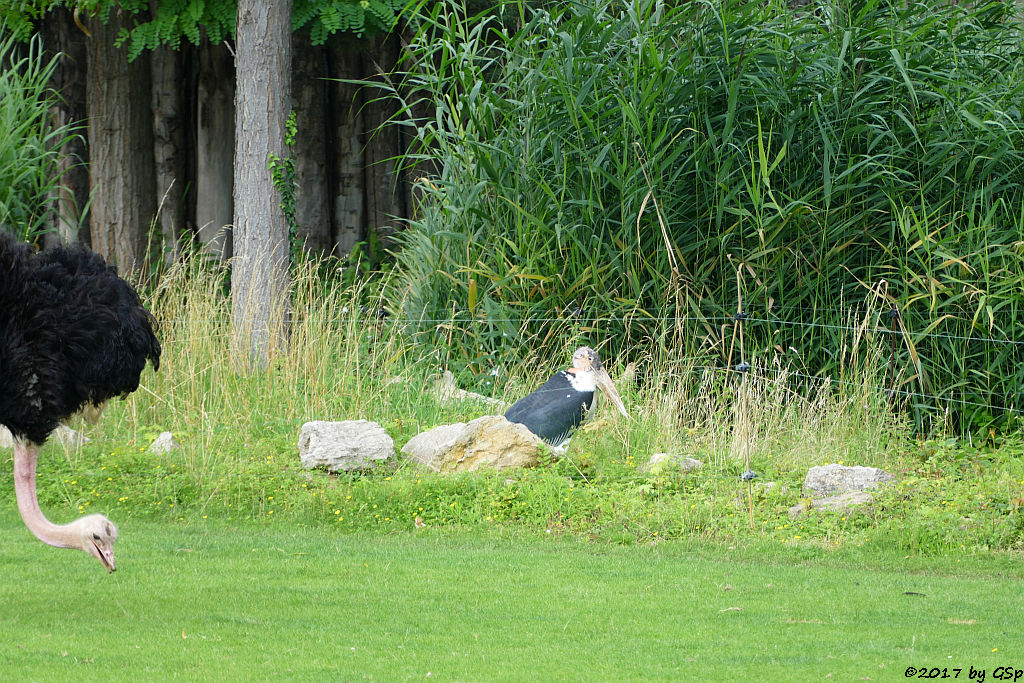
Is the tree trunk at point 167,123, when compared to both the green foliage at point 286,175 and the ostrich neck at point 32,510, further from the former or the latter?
the ostrich neck at point 32,510

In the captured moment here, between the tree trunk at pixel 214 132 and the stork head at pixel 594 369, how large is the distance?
7034 millimetres

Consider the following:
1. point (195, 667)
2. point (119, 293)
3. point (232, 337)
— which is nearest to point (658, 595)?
point (195, 667)

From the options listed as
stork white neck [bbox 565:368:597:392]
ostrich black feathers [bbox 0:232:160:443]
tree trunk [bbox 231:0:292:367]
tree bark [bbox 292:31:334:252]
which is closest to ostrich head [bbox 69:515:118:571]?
ostrich black feathers [bbox 0:232:160:443]

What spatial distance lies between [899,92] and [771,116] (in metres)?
1.02

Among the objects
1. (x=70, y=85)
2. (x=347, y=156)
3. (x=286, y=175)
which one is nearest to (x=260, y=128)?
(x=286, y=175)

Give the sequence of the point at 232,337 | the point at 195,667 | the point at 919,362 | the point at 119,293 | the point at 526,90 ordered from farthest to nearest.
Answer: the point at 526,90 < the point at 232,337 < the point at 919,362 < the point at 119,293 < the point at 195,667

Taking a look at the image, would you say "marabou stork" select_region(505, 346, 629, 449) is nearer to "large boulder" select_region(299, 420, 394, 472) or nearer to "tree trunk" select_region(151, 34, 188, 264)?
"large boulder" select_region(299, 420, 394, 472)

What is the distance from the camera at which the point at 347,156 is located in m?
14.0

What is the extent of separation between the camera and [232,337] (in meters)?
9.10

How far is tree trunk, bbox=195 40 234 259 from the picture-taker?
1377cm

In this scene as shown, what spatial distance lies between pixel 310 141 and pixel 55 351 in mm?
9172

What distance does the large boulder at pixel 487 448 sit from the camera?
7.44 meters

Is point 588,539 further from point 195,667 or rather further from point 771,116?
point 771,116

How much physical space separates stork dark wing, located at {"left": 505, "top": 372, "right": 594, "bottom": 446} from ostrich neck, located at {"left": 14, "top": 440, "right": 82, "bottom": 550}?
3516 mm
